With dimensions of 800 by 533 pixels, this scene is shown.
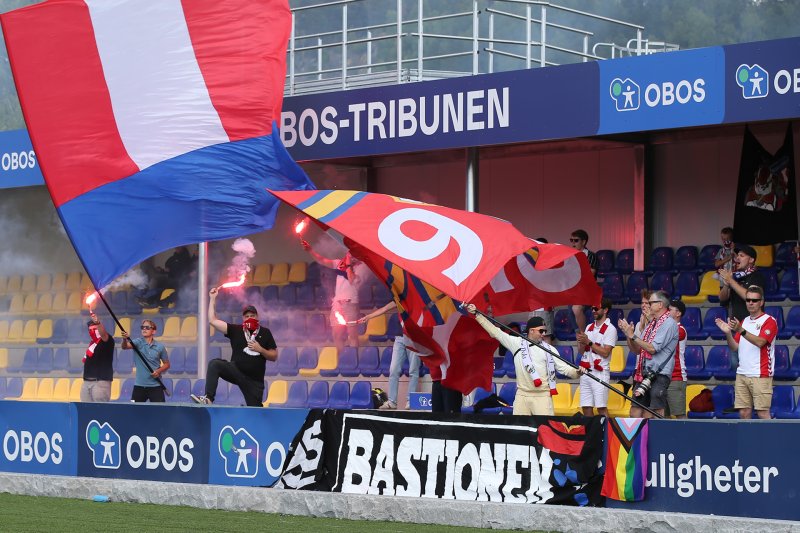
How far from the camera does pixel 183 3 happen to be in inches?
591

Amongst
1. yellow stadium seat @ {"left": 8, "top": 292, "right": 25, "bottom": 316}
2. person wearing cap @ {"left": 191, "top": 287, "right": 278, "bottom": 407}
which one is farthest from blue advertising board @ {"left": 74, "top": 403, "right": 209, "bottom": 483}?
yellow stadium seat @ {"left": 8, "top": 292, "right": 25, "bottom": 316}

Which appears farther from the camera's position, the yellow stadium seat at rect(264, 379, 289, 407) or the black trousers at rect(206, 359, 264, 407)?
the yellow stadium seat at rect(264, 379, 289, 407)

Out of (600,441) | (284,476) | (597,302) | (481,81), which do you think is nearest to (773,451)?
(600,441)

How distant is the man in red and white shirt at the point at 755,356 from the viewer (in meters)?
12.8

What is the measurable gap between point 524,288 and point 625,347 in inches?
183

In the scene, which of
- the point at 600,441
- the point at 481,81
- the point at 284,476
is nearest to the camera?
the point at 600,441

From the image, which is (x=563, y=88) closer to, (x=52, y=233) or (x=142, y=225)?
(x=142, y=225)

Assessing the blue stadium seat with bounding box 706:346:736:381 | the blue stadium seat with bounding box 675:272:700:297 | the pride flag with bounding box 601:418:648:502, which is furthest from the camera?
the blue stadium seat with bounding box 675:272:700:297

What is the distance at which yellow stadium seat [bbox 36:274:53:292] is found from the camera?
25.2 m

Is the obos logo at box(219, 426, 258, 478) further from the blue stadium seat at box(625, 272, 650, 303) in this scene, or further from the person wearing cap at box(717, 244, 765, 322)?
the blue stadium seat at box(625, 272, 650, 303)

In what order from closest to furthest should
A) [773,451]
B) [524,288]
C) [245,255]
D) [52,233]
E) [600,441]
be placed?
1. [773,451]
2. [600,441]
3. [524,288]
4. [245,255]
5. [52,233]

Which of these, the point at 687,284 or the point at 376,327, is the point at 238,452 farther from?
the point at 376,327

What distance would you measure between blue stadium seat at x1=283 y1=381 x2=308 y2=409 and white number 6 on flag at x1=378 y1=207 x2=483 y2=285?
7.77m

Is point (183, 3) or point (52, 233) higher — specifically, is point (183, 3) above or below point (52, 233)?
above
